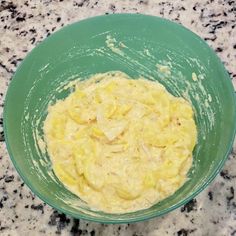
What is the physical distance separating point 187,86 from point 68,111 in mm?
336

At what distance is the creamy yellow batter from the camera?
100 cm

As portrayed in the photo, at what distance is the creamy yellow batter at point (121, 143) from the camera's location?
100 cm

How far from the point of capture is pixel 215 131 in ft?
3.39

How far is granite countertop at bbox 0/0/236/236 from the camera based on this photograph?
3.46 ft

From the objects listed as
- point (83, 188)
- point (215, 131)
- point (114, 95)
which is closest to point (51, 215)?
point (83, 188)

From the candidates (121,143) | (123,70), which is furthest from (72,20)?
(121,143)

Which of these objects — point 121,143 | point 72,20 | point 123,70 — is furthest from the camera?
point 72,20

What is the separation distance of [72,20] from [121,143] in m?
0.54

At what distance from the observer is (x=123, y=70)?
1220 mm

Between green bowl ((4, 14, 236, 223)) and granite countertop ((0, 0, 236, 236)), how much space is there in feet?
0.36

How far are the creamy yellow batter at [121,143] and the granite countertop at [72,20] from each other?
0.34 feet

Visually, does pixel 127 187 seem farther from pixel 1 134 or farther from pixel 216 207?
pixel 1 134

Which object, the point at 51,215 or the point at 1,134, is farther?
the point at 1,134

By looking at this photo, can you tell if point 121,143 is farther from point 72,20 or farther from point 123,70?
point 72,20
